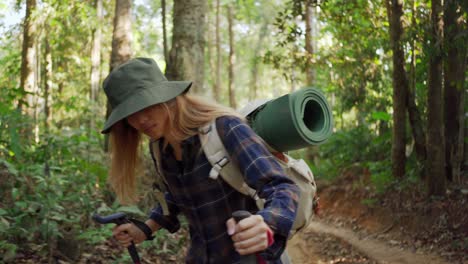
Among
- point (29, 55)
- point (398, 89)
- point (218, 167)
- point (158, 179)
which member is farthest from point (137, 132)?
point (29, 55)

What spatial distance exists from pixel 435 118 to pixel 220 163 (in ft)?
24.7

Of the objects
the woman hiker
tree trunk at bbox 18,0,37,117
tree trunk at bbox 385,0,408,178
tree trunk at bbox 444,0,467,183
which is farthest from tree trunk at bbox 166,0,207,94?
tree trunk at bbox 18,0,37,117

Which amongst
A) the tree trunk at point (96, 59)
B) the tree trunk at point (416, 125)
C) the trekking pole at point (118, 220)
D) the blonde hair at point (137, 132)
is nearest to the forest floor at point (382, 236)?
the tree trunk at point (416, 125)

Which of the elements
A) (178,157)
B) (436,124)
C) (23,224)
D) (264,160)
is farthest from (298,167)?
(436,124)

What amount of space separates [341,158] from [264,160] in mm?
13455

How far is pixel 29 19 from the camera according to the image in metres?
13.2

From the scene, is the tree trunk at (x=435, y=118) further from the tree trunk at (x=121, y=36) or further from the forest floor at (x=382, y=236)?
the tree trunk at (x=121, y=36)

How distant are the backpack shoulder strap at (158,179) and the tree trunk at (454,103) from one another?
7.25m

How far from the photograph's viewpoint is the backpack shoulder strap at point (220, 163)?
216cm

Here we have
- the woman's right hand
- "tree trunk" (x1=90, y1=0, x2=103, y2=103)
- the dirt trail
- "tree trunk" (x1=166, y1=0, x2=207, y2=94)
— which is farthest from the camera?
"tree trunk" (x1=90, y1=0, x2=103, y2=103)

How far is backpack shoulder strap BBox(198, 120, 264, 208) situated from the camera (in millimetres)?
2160

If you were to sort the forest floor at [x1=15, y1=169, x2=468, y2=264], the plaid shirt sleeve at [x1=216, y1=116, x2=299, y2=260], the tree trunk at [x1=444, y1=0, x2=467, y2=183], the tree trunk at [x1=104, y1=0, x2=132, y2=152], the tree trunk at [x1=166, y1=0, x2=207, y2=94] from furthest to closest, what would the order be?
the tree trunk at [x1=104, y1=0, x2=132, y2=152], the tree trunk at [x1=444, y1=0, x2=467, y2=183], the tree trunk at [x1=166, y1=0, x2=207, y2=94], the forest floor at [x1=15, y1=169, x2=468, y2=264], the plaid shirt sleeve at [x1=216, y1=116, x2=299, y2=260]

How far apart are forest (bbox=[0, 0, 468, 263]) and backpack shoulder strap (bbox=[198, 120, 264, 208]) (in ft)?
4.36

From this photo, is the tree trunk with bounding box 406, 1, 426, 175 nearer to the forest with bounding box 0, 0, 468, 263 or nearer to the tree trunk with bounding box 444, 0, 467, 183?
the forest with bounding box 0, 0, 468, 263
